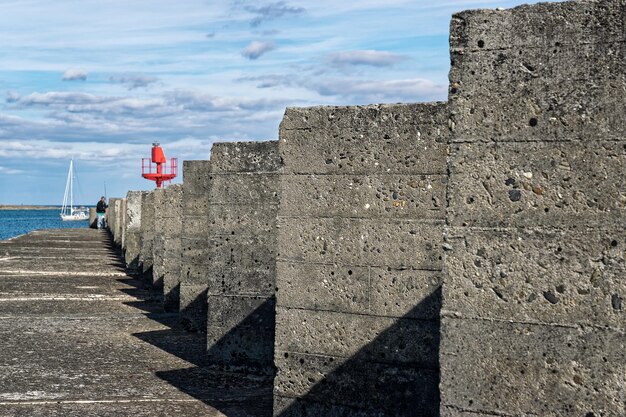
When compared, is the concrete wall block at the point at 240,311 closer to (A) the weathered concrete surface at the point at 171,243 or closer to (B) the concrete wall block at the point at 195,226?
(B) the concrete wall block at the point at 195,226

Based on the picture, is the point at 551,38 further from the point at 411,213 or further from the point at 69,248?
the point at 69,248

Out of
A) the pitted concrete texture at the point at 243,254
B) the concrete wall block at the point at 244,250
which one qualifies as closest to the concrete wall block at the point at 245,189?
the pitted concrete texture at the point at 243,254

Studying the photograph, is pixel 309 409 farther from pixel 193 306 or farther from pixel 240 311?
pixel 193 306

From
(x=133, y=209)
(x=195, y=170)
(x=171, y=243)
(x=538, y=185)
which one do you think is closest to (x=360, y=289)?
(x=538, y=185)

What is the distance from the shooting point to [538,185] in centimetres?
456

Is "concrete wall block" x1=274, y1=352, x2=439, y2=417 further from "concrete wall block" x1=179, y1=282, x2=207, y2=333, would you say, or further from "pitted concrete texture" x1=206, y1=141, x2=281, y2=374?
"concrete wall block" x1=179, y1=282, x2=207, y2=333

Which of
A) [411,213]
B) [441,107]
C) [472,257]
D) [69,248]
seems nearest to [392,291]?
[411,213]

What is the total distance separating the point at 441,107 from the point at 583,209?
2.44m

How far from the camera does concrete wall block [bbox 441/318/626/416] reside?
4.42 metres

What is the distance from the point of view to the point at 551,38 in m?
4.55

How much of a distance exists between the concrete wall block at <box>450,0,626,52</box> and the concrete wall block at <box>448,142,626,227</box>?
1.52 feet

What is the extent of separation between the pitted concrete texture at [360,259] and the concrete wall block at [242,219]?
248cm

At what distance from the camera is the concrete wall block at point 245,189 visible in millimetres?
9766

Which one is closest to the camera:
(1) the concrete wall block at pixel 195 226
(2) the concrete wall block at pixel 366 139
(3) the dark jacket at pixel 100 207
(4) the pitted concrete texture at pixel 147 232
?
(2) the concrete wall block at pixel 366 139
